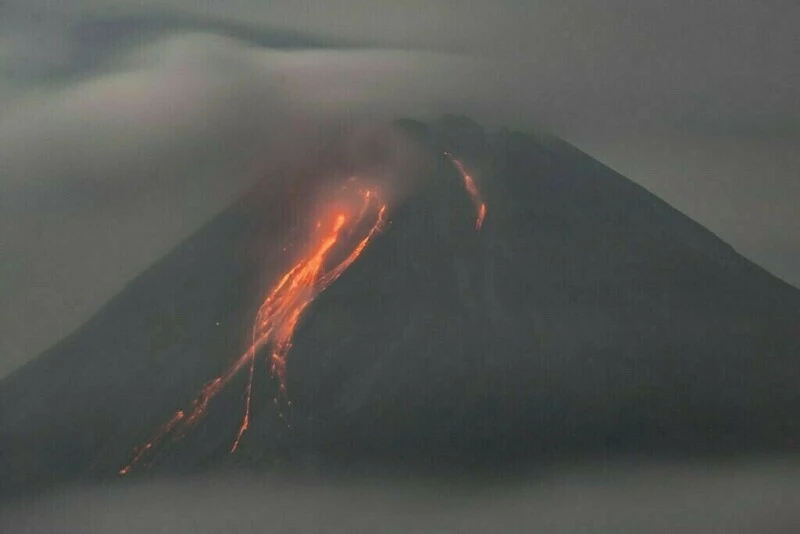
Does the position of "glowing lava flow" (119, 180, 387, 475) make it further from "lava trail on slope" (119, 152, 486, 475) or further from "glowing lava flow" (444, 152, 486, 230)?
"glowing lava flow" (444, 152, 486, 230)

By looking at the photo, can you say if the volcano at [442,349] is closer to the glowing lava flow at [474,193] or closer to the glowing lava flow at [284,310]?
the glowing lava flow at [284,310]

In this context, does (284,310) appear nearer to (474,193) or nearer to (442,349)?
(442,349)

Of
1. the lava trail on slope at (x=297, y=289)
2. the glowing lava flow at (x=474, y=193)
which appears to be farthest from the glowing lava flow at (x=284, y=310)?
the glowing lava flow at (x=474, y=193)

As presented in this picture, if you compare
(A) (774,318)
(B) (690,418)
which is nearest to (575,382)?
(B) (690,418)

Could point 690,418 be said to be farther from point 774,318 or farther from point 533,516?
point 533,516

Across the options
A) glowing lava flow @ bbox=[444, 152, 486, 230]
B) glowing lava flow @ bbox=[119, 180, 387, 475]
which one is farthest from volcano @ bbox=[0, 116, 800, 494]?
glowing lava flow @ bbox=[444, 152, 486, 230]
